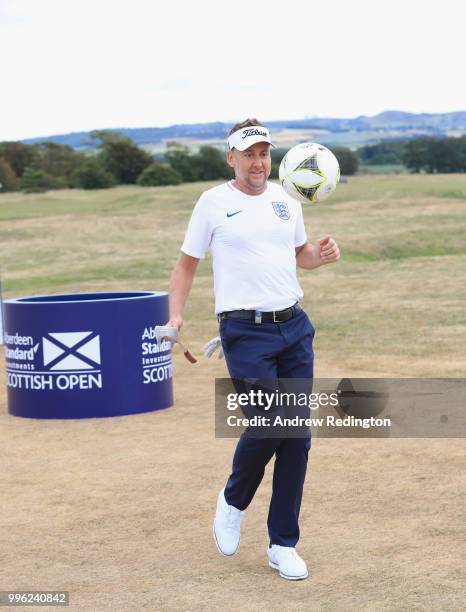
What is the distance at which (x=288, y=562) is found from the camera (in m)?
6.34

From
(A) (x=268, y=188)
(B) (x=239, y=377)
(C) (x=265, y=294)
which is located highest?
(A) (x=268, y=188)

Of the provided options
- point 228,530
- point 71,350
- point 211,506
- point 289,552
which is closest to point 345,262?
point 71,350

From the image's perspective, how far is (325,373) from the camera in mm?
14453

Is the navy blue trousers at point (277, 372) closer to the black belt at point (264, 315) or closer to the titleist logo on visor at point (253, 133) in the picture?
the black belt at point (264, 315)

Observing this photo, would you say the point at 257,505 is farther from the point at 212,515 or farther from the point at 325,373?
the point at 325,373

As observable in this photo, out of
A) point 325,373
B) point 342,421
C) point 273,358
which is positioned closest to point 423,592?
point 273,358

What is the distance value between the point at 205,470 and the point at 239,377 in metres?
2.99

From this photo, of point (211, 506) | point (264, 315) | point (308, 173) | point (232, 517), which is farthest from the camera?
point (211, 506)

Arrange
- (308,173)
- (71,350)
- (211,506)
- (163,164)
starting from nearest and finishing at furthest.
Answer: (308,173) < (211,506) < (71,350) < (163,164)

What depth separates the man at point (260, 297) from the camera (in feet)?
20.7

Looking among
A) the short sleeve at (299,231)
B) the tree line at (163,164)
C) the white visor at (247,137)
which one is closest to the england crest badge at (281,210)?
the short sleeve at (299,231)

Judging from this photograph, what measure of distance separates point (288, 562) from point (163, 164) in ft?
279

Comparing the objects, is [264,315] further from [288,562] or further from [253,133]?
[288,562]

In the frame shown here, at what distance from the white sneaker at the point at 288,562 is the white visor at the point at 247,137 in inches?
87.6
